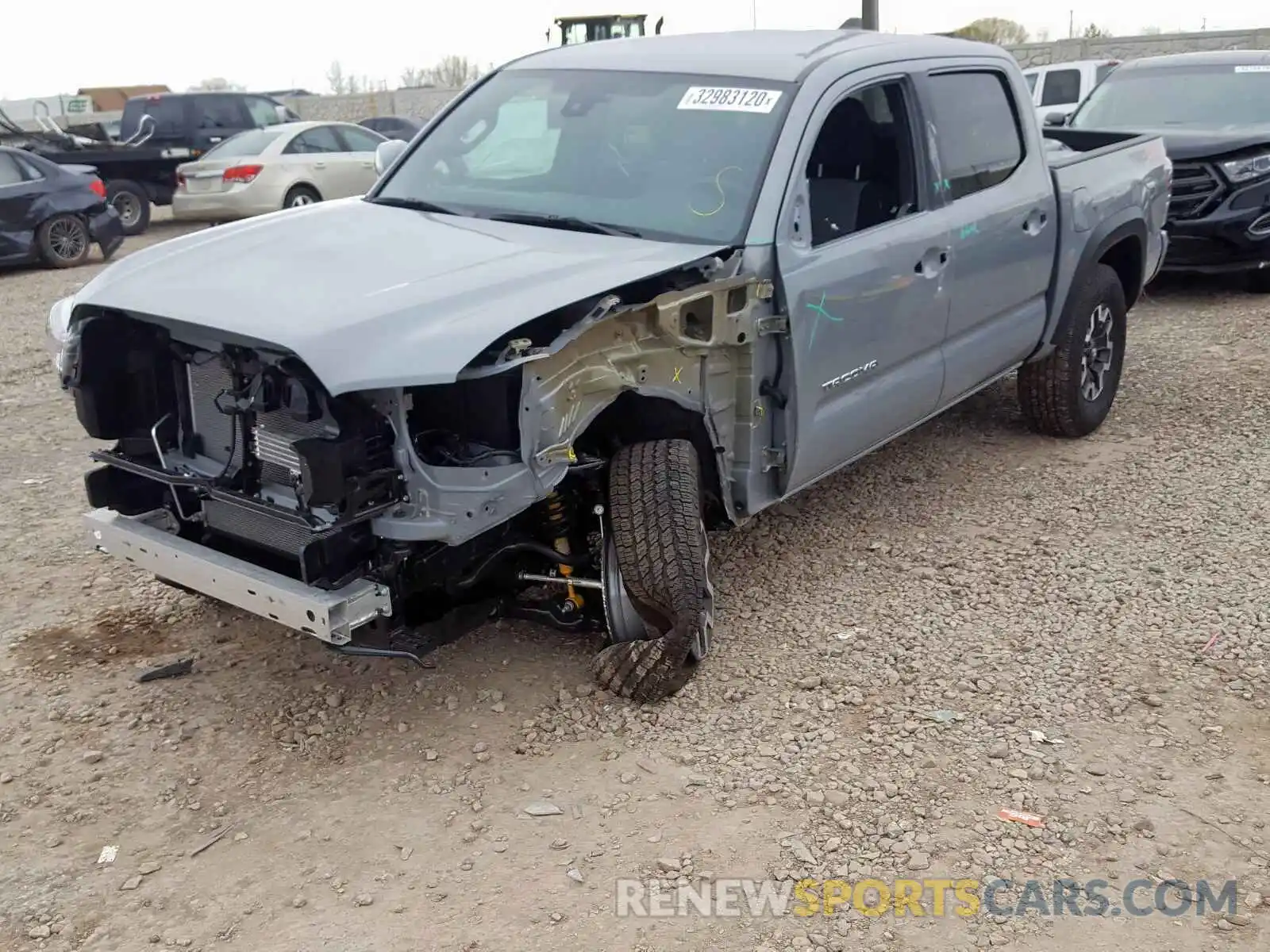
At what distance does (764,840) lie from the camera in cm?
325

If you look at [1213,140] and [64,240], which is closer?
[1213,140]

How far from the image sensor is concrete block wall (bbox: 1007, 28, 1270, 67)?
27.8 m

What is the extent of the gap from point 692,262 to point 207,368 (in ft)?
5.03

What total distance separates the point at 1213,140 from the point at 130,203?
Answer: 13.4m

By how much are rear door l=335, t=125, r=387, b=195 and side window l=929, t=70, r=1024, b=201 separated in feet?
36.9

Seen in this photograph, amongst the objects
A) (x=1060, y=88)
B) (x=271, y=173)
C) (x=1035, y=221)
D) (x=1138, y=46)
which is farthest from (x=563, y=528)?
(x=1138, y=46)

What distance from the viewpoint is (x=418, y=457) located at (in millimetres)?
3398

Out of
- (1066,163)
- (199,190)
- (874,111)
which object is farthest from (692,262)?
(199,190)

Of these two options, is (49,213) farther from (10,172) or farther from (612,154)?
(612,154)

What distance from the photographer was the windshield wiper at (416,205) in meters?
4.61

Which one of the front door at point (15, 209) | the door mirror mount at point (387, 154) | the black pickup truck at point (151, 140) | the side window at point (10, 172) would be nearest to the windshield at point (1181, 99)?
the door mirror mount at point (387, 154)

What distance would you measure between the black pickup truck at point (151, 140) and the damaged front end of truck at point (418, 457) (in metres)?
12.5

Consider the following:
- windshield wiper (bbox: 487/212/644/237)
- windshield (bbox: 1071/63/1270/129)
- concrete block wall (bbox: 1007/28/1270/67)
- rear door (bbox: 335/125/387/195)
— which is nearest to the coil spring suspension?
windshield wiper (bbox: 487/212/644/237)

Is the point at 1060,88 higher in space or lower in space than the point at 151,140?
higher
